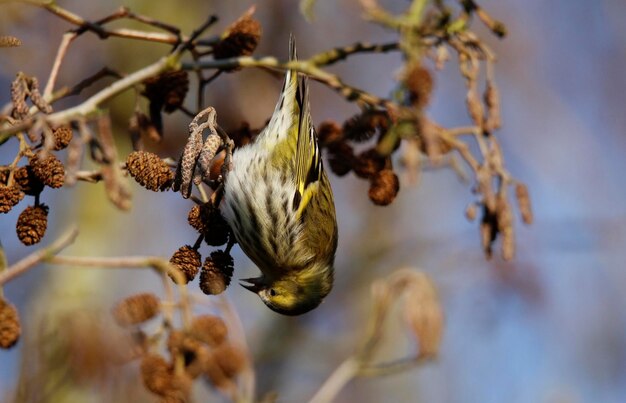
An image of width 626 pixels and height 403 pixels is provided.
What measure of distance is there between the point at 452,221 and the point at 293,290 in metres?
3.53

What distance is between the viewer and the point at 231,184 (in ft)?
9.46

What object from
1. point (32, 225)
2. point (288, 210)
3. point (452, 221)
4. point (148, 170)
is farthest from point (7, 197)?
point (452, 221)

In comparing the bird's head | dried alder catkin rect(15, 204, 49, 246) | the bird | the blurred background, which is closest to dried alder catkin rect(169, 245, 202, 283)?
dried alder catkin rect(15, 204, 49, 246)

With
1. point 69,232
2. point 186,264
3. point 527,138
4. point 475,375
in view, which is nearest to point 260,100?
point 527,138

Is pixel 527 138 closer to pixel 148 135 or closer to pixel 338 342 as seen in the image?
pixel 338 342

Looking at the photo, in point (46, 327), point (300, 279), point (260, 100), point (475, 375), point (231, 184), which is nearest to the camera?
point (46, 327)

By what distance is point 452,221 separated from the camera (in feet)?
21.2

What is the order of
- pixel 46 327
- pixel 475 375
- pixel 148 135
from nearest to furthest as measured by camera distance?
pixel 148 135 < pixel 46 327 < pixel 475 375

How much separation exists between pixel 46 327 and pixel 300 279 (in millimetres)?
1020

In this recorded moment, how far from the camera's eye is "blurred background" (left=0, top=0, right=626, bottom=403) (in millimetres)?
4891

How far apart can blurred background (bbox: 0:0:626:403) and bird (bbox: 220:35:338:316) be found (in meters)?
1.63

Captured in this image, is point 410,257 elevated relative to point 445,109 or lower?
lower

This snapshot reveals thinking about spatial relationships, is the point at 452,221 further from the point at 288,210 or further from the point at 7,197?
the point at 7,197

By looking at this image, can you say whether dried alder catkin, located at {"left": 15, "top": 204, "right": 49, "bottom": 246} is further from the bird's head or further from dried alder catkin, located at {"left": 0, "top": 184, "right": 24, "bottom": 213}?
the bird's head
